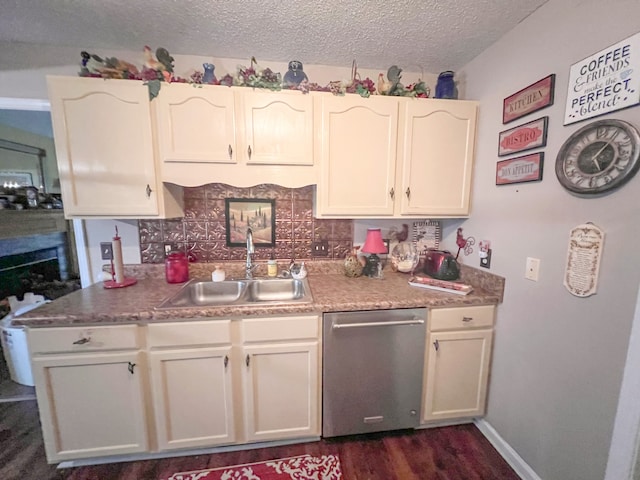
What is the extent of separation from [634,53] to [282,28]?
1503mm

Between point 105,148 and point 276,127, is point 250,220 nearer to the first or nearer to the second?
point 276,127

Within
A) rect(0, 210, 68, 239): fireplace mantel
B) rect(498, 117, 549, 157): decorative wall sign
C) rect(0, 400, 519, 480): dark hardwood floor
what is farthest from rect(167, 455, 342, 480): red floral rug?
rect(0, 210, 68, 239): fireplace mantel

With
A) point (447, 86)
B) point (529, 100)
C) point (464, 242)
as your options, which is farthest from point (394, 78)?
point (464, 242)

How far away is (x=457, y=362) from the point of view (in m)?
1.45

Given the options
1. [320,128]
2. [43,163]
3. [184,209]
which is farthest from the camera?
[43,163]

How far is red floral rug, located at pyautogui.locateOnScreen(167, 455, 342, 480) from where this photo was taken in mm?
1239

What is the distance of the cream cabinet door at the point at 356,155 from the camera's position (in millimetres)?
1476

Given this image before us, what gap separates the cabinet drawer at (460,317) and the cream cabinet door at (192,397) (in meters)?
1.18

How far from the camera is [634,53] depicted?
83 cm

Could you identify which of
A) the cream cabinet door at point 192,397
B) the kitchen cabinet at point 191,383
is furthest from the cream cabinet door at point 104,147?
the cream cabinet door at point 192,397

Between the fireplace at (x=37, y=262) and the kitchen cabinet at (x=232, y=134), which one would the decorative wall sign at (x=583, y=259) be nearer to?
the kitchen cabinet at (x=232, y=134)

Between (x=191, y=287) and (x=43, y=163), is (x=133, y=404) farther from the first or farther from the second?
(x=43, y=163)

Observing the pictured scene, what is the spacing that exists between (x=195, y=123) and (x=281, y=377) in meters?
1.53

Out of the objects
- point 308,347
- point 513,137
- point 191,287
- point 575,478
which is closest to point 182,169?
point 191,287
